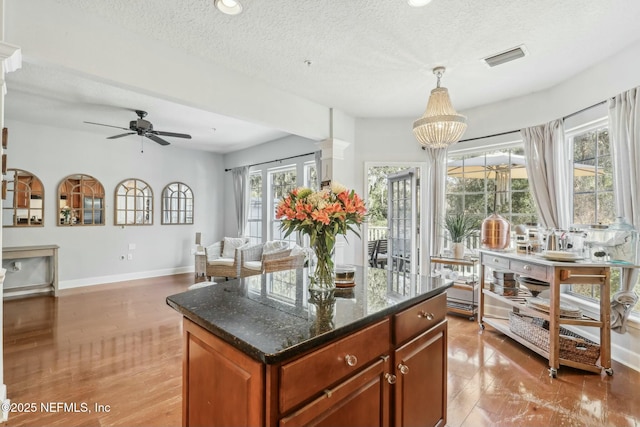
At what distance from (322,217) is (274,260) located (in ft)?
12.3

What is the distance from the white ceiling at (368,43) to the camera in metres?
2.19

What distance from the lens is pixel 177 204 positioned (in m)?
6.65

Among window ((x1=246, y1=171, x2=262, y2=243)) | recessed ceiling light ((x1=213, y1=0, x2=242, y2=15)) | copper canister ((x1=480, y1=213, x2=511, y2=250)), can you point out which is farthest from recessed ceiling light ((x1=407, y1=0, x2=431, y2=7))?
window ((x1=246, y1=171, x2=262, y2=243))

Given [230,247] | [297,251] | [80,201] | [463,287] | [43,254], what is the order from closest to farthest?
[463,287], [43,254], [297,251], [80,201], [230,247]

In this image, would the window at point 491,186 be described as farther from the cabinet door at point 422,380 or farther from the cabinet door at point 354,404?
the cabinet door at point 354,404

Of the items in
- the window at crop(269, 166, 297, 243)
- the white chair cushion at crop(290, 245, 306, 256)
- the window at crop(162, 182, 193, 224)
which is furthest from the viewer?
the window at crop(162, 182, 193, 224)

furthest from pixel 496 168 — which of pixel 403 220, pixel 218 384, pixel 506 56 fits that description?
pixel 218 384

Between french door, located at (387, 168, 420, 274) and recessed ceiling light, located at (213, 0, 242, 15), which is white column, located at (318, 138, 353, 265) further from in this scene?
recessed ceiling light, located at (213, 0, 242, 15)

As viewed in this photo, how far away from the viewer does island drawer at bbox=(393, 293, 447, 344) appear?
4.50 ft

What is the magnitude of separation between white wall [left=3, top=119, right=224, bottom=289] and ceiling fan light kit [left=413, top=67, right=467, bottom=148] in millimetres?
5503

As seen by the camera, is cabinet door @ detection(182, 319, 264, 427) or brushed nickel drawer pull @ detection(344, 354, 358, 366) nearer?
cabinet door @ detection(182, 319, 264, 427)

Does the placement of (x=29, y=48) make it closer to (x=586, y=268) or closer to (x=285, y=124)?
(x=285, y=124)

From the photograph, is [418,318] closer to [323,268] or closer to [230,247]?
[323,268]

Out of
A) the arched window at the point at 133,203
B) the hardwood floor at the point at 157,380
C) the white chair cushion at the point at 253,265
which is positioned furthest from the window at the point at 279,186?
the hardwood floor at the point at 157,380
